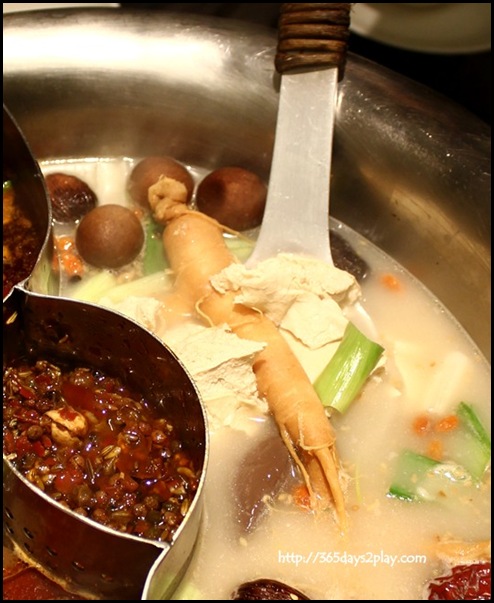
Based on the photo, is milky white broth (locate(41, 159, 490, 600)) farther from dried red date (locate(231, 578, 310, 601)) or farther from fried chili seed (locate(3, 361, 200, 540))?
fried chili seed (locate(3, 361, 200, 540))

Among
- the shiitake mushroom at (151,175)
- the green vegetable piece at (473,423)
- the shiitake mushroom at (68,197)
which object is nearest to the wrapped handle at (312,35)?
the shiitake mushroom at (151,175)

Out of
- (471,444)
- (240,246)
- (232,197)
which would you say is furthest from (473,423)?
(232,197)

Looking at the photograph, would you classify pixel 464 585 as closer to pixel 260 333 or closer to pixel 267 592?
pixel 267 592

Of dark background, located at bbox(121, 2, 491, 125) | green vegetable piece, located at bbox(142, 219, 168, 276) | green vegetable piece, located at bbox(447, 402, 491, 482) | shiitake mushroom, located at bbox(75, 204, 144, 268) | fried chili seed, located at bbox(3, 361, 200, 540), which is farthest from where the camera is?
dark background, located at bbox(121, 2, 491, 125)

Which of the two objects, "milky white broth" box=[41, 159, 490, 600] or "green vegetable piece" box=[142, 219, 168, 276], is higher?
"green vegetable piece" box=[142, 219, 168, 276]

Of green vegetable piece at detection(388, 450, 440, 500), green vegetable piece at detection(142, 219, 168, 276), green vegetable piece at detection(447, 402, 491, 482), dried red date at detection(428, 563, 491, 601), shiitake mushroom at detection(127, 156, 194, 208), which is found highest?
shiitake mushroom at detection(127, 156, 194, 208)

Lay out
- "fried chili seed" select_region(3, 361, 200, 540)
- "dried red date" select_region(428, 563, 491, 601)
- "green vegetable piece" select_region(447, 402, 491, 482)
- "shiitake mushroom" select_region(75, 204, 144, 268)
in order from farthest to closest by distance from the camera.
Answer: "shiitake mushroom" select_region(75, 204, 144, 268), "green vegetable piece" select_region(447, 402, 491, 482), "dried red date" select_region(428, 563, 491, 601), "fried chili seed" select_region(3, 361, 200, 540)

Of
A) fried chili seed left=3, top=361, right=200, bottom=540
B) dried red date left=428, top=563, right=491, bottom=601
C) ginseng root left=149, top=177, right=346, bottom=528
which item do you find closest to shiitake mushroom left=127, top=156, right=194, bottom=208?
ginseng root left=149, top=177, right=346, bottom=528
